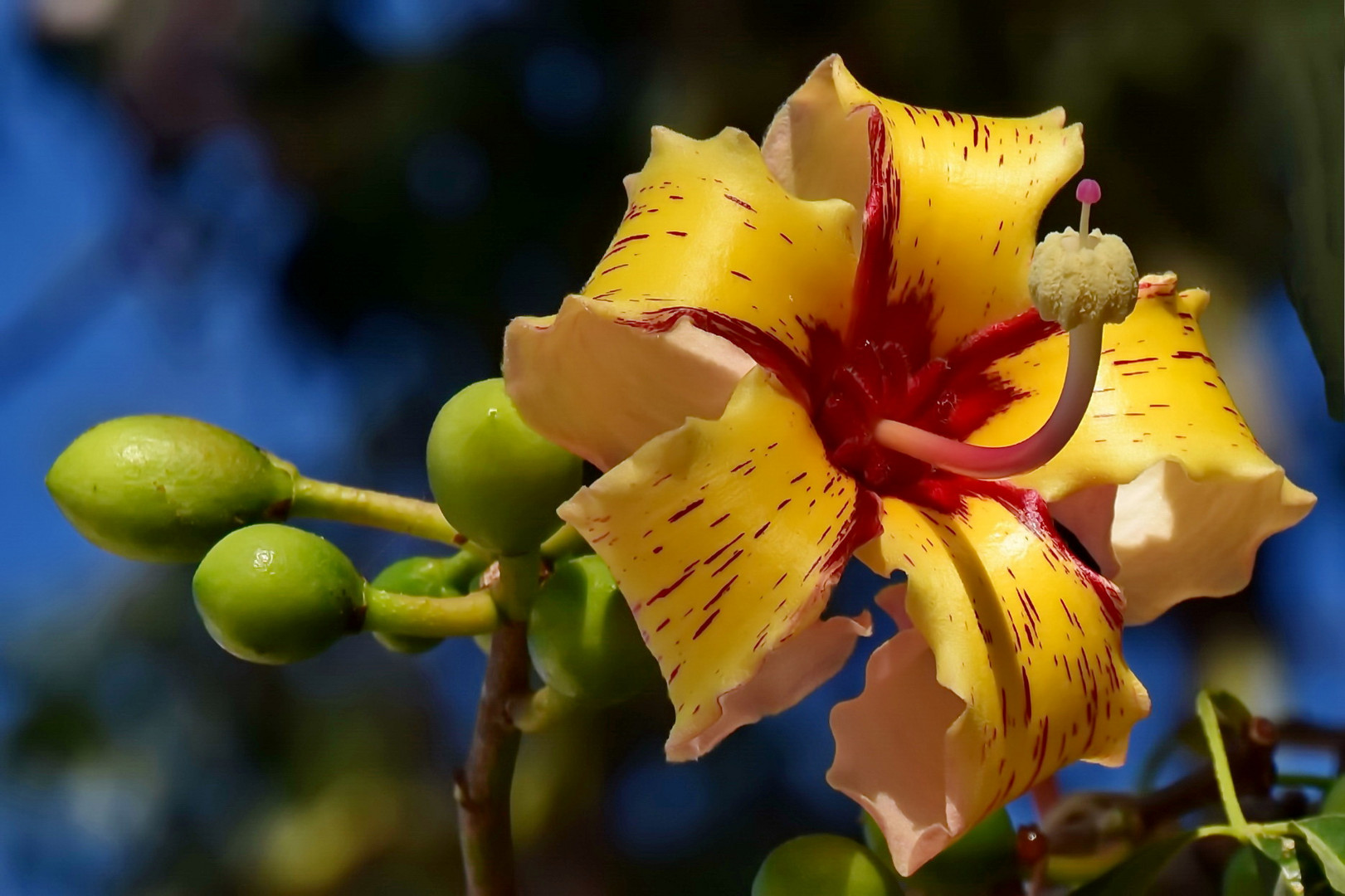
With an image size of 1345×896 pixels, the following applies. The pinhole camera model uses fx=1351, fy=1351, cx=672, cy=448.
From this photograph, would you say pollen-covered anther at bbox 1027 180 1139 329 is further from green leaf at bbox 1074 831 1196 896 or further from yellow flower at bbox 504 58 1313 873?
green leaf at bbox 1074 831 1196 896

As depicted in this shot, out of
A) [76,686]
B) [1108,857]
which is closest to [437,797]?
[76,686]

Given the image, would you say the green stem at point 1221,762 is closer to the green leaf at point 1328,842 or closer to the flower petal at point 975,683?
the green leaf at point 1328,842

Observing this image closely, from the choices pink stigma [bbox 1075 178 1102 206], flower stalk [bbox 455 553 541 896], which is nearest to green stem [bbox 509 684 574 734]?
flower stalk [bbox 455 553 541 896]

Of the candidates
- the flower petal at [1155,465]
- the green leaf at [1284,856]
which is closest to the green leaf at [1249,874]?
the green leaf at [1284,856]

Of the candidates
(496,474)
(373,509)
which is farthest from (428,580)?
(496,474)

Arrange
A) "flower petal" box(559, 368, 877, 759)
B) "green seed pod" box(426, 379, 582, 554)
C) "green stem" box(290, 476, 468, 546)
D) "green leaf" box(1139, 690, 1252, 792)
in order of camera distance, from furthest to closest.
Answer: "green leaf" box(1139, 690, 1252, 792) < "green stem" box(290, 476, 468, 546) < "green seed pod" box(426, 379, 582, 554) < "flower petal" box(559, 368, 877, 759)

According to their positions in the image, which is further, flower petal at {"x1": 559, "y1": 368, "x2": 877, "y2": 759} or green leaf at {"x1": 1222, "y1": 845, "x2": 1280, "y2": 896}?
green leaf at {"x1": 1222, "y1": 845, "x2": 1280, "y2": 896}

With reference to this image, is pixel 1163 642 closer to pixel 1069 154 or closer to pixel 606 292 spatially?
pixel 1069 154
